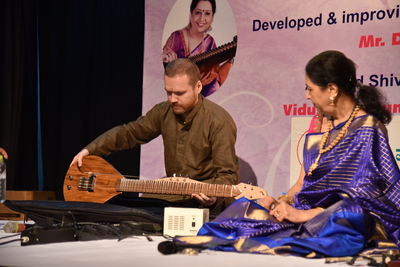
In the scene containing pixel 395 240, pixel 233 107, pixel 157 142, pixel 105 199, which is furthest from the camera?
pixel 157 142

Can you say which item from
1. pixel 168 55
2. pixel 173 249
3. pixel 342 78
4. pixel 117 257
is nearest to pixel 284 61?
pixel 168 55

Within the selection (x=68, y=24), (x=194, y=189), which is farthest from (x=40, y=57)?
(x=194, y=189)

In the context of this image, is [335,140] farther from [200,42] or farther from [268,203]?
[200,42]

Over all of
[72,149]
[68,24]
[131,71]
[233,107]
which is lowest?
[72,149]

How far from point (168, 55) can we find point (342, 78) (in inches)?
89.8

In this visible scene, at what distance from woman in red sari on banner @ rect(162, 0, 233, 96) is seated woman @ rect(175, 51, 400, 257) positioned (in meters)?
1.70

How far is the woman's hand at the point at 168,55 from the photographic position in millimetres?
4672

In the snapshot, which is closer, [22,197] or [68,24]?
[22,197]

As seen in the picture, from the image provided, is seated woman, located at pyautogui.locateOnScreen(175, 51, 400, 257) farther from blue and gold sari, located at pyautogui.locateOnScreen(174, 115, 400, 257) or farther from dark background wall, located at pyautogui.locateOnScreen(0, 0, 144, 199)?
dark background wall, located at pyautogui.locateOnScreen(0, 0, 144, 199)

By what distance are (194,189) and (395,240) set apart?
1.46 m

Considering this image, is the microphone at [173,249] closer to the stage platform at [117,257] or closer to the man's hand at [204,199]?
the stage platform at [117,257]

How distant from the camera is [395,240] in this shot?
8.11ft

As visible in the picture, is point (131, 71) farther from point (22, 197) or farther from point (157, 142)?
point (22, 197)

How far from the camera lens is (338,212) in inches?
90.7
